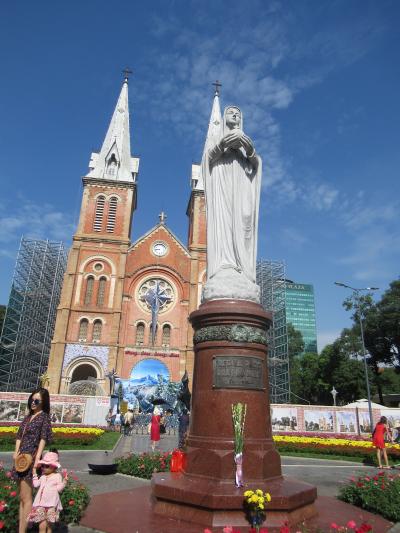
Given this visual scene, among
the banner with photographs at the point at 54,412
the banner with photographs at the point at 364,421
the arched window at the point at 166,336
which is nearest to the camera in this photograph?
the banner with photographs at the point at 54,412

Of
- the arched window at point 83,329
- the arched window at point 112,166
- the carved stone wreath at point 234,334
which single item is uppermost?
the arched window at point 112,166

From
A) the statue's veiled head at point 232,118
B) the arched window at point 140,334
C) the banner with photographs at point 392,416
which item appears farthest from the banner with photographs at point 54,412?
the statue's veiled head at point 232,118

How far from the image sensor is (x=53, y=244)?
40.8 metres

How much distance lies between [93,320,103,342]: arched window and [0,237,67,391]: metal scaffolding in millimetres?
6728

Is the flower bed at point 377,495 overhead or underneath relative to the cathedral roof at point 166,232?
underneath

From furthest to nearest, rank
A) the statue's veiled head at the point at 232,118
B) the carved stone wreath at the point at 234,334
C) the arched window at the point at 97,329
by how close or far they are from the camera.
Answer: the arched window at the point at 97,329, the statue's veiled head at the point at 232,118, the carved stone wreath at the point at 234,334

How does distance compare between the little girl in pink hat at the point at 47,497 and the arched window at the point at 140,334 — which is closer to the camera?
the little girl in pink hat at the point at 47,497

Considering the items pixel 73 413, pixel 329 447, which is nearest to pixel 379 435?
pixel 329 447

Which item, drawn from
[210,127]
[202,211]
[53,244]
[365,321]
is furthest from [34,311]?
[365,321]

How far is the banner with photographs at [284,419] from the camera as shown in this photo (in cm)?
1987

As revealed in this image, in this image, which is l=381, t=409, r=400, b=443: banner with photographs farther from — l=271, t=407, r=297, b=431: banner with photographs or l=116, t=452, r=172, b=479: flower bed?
l=116, t=452, r=172, b=479: flower bed

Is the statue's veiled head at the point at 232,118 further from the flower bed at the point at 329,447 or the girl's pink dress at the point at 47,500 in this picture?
the flower bed at the point at 329,447

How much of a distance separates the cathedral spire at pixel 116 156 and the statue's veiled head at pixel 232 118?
32.3 meters

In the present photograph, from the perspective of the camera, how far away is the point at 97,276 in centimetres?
3419
